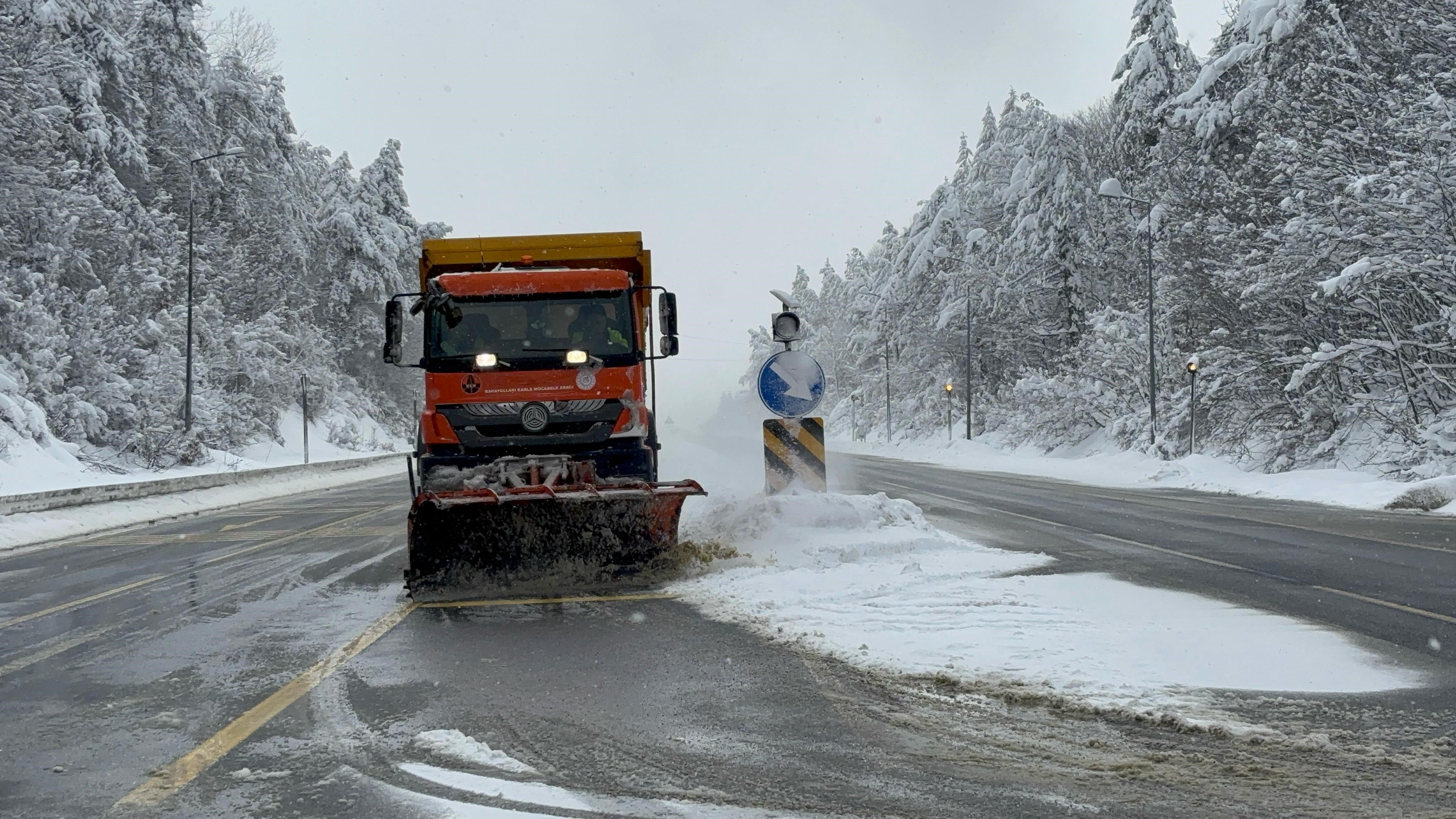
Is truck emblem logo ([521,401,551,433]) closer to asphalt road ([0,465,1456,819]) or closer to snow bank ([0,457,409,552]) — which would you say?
asphalt road ([0,465,1456,819])

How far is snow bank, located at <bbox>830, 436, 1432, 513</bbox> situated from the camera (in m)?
19.6

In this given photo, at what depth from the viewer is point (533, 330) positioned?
1038 centimetres

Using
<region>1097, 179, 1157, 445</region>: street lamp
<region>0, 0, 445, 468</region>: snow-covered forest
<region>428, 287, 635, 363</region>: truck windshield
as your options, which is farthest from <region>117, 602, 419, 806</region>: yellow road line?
<region>1097, 179, 1157, 445</region>: street lamp

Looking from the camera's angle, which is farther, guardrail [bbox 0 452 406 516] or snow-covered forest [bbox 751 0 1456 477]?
snow-covered forest [bbox 751 0 1456 477]

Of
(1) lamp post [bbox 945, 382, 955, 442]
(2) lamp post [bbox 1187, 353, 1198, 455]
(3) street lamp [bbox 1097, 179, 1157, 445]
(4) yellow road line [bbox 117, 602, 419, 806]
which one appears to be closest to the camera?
(4) yellow road line [bbox 117, 602, 419, 806]

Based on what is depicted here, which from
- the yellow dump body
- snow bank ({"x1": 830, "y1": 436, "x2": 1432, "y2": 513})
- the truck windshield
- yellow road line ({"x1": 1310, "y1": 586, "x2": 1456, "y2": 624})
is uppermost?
the yellow dump body

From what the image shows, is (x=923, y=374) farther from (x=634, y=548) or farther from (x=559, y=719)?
(x=559, y=719)

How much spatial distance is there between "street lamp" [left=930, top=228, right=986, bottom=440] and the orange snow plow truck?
132 feet

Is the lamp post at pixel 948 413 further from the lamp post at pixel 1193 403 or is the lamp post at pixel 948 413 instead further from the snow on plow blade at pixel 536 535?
the snow on plow blade at pixel 536 535

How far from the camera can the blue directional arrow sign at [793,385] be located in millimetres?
11961

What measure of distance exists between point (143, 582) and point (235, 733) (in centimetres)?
619

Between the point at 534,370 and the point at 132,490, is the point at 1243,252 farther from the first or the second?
the point at 132,490

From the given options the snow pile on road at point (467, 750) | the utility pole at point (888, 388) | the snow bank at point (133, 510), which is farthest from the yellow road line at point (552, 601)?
the utility pole at point (888, 388)

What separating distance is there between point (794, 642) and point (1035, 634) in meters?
1.43
